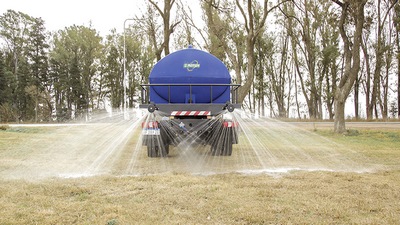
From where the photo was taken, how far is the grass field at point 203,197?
3734mm

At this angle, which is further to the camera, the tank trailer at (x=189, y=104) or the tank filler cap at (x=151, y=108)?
the tank trailer at (x=189, y=104)

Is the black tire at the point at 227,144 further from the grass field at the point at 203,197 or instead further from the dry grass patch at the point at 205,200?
the dry grass patch at the point at 205,200

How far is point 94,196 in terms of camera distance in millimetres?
4660

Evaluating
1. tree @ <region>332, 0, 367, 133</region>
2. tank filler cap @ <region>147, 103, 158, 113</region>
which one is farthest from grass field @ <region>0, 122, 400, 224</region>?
tree @ <region>332, 0, 367, 133</region>

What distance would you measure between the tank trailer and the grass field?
1443 millimetres

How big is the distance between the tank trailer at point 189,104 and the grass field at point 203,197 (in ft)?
4.73

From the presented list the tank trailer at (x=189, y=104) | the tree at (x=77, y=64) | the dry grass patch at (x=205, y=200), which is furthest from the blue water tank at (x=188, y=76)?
the tree at (x=77, y=64)

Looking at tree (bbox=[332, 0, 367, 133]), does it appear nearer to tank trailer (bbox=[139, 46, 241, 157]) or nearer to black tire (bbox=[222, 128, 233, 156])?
tank trailer (bbox=[139, 46, 241, 157])

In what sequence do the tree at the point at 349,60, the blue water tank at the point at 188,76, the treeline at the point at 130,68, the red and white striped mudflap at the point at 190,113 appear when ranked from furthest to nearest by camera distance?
the treeline at the point at 130,68 < the tree at the point at 349,60 < the blue water tank at the point at 188,76 < the red and white striped mudflap at the point at 190,113

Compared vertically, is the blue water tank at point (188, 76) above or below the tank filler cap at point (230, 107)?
above

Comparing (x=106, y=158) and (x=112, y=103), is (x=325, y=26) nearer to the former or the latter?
(x=112, y=103)

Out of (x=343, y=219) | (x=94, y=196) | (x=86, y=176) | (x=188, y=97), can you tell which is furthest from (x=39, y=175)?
(x=343, y=219)

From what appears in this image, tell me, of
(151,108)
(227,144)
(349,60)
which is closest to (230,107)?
(227,144)

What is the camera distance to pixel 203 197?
462cm
